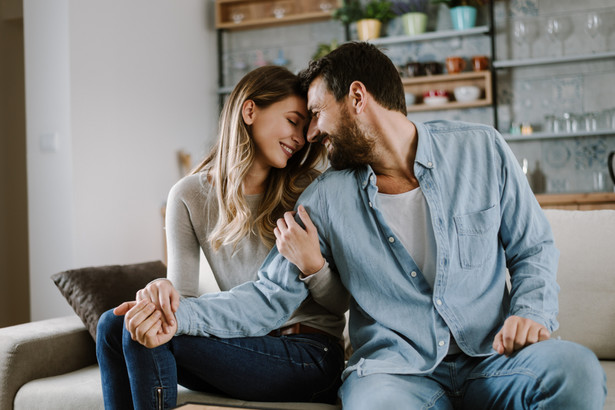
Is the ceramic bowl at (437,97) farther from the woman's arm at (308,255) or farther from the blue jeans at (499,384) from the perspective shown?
the blue jeans at (499,384)

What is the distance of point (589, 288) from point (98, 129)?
113 inches

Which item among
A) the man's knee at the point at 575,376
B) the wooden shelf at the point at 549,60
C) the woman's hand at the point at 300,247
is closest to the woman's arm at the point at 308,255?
the woman's hand at the point at 300,247

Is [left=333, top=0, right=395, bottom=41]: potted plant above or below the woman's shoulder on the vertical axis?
above

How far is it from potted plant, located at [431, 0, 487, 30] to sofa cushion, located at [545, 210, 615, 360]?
2.87 metres

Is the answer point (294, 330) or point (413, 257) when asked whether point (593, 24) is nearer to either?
point (413, 257)

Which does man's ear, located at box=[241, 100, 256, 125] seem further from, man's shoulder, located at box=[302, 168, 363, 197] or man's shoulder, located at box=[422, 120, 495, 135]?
man's shoulder, located at box=[422, 120, 495, 135]

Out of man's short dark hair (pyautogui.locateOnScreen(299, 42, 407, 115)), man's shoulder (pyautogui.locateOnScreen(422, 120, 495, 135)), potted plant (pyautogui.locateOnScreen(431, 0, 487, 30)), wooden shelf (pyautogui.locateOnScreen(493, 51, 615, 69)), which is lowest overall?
man's shoulder (pyautogui.locateOnScreen(422, 120, 495, 135))

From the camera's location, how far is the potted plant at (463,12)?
14.4ft

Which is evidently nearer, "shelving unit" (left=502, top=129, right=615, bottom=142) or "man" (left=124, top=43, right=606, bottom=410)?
"man" (left=124, top=43, right=606, bottom=410)

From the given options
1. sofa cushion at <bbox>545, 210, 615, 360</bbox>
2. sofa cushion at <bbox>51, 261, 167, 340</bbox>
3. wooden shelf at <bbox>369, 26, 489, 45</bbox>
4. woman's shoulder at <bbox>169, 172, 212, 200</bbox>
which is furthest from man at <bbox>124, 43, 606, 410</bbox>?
wooden shelf at <bbox>369, 26, 489, 45</bbox>

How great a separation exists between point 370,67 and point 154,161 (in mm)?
2991

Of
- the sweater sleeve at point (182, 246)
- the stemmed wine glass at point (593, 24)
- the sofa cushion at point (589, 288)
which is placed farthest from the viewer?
the stemmed wine glass at point (593, 24)

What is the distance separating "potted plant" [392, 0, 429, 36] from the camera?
4.51 meters

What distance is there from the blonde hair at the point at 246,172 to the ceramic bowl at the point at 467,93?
2.88 m
